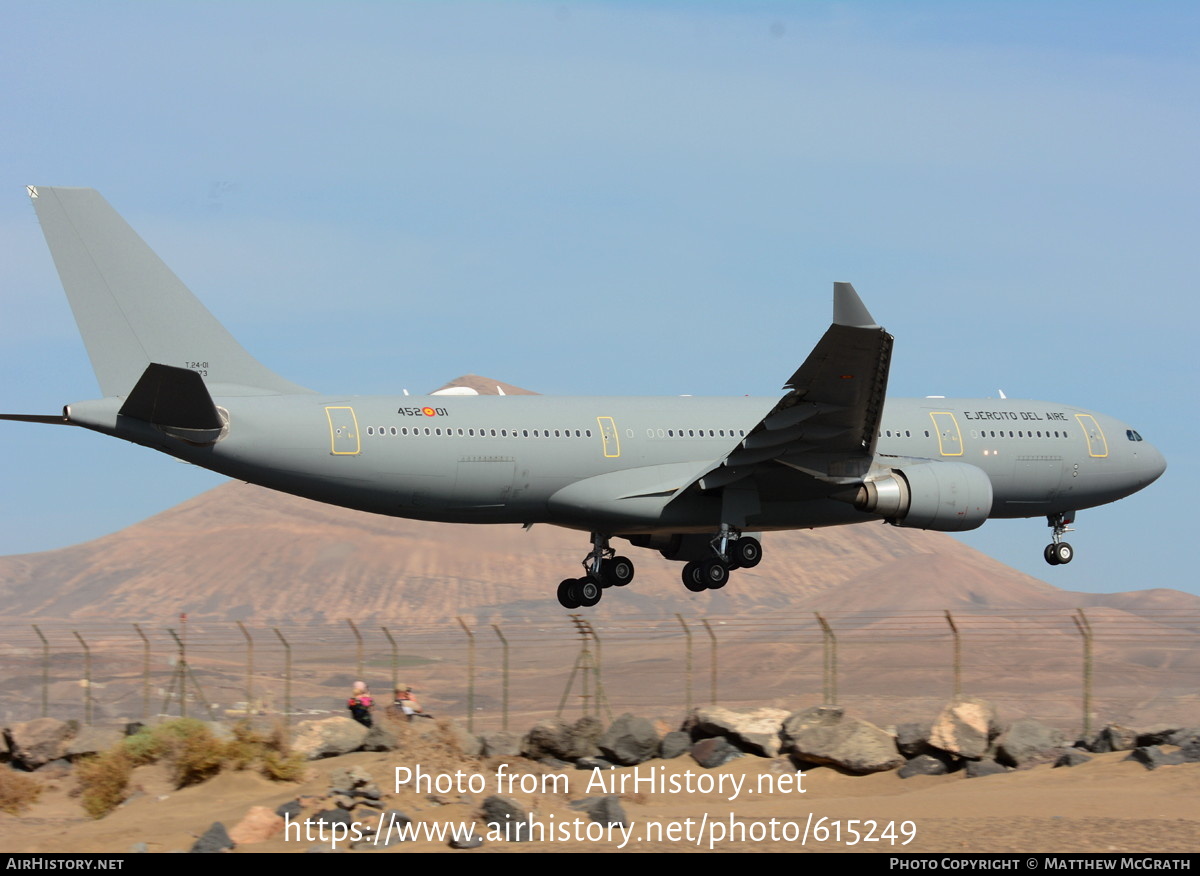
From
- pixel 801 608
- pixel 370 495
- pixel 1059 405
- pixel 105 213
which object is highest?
pixel 105 213

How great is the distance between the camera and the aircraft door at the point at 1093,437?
140 feet

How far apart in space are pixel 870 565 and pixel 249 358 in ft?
406

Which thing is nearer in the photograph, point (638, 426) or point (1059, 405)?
point (638, 426)

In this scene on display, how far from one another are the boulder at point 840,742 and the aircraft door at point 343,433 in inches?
450

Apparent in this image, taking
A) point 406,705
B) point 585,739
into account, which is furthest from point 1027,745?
point 406,705

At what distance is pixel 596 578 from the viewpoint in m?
40.2

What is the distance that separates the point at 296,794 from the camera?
26.1 metres

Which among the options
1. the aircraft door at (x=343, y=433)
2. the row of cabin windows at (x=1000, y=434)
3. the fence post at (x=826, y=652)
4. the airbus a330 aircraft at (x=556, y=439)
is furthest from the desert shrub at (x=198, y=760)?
the row of cabin windows at (x=1000, y=434)

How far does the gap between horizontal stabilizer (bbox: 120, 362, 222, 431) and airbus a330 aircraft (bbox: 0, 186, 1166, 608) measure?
49mm

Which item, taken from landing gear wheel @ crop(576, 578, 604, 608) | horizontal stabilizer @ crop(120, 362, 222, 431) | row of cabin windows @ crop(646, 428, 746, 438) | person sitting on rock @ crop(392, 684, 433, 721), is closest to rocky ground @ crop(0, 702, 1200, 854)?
person sitting on rock @ crop(392, 684, 433, 721)
